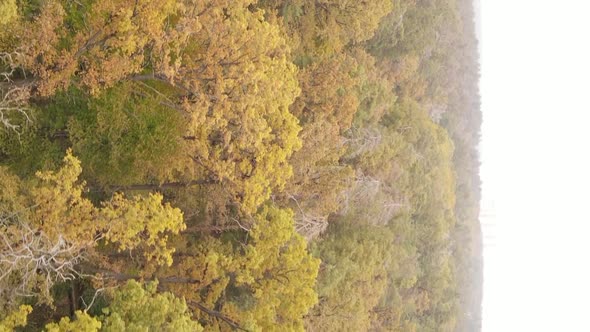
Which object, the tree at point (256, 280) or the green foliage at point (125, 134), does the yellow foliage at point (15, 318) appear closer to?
the green foliage at point (125, 134)

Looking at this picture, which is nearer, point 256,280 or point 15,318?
point 15,318

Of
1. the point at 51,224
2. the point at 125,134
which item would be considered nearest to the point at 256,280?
the point at 125,134

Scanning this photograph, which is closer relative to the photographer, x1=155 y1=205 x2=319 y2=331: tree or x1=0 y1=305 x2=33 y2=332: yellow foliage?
x1=0 y1=305 x2=33 y2=332: yellow foliage

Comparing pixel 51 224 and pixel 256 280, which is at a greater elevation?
pixel 51 224

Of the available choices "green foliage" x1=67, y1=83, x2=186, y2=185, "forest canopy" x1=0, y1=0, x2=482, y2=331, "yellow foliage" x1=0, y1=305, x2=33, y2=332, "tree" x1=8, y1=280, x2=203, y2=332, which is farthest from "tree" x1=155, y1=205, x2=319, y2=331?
"yellow foliage" x1=0, y1=305, x2=33, y2=332

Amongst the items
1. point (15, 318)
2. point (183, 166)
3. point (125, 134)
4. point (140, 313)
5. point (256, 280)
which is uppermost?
point (125, 134)

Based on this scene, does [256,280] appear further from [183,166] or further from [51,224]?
[51,224]

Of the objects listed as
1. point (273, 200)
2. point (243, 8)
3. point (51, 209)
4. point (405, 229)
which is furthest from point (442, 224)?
point (51, 209)

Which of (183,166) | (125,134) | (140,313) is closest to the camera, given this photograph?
(140,313)

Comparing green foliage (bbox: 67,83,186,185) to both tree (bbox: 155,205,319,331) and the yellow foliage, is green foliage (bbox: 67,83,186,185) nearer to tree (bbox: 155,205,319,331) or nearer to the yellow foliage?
tree (bbox: 155,205,319,331)
